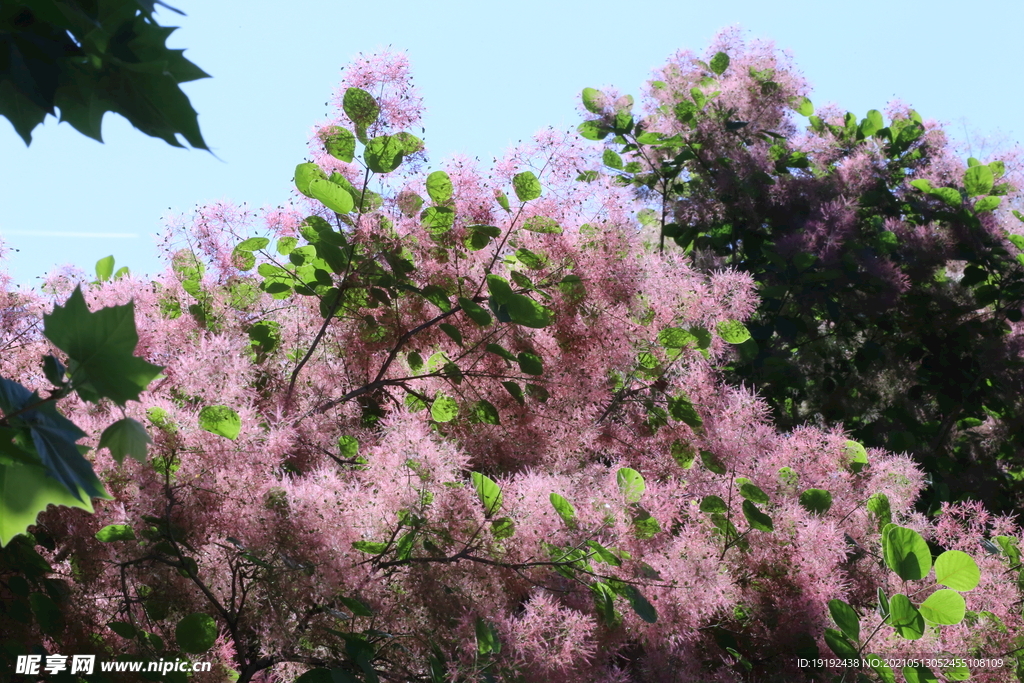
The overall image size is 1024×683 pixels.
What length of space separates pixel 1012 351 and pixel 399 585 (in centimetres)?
390

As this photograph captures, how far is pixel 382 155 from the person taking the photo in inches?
75.2

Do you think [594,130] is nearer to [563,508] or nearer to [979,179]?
[979,179]

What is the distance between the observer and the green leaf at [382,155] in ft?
6.25

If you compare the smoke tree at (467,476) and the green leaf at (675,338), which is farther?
the green leaf at (675,338)

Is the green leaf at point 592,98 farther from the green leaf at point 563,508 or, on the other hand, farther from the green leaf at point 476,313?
the green leaf at point 563,508

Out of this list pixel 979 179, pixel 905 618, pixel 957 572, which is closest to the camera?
pixel 905 618

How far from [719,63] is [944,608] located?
→ 2992mm

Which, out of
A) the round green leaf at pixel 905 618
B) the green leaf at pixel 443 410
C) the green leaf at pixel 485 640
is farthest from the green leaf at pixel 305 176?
the round green leaf at pixel 905 618

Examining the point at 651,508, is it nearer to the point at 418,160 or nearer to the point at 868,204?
the point at 418,160

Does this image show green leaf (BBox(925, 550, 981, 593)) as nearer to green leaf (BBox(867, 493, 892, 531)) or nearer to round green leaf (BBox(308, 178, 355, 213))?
green leaf (BBox(867, 493, 892, 531))

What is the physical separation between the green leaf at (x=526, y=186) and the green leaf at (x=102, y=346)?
51.0 inches

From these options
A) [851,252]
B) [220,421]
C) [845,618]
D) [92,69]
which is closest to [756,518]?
[845,618]

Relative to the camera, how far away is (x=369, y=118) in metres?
1.96

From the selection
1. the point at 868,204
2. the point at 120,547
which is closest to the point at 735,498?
the point at 120,547
